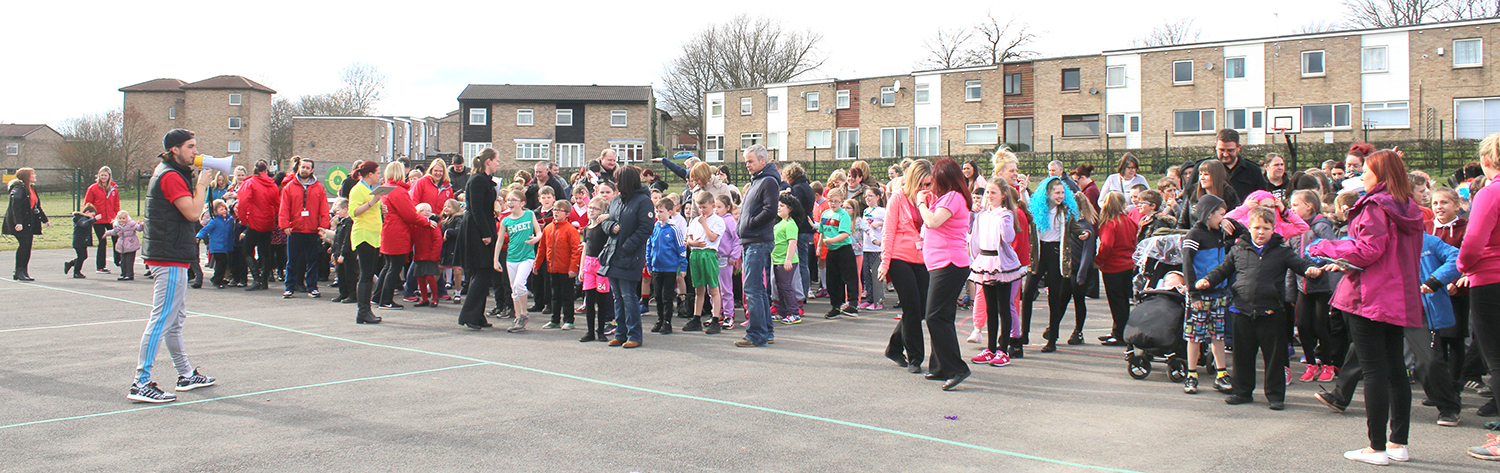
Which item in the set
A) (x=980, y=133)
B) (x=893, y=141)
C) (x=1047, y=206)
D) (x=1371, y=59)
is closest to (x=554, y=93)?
(x=893, y=141)

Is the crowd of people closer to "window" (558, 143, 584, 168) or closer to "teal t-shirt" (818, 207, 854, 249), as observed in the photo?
"teal t-shirt" (818, 207, 854, 249)

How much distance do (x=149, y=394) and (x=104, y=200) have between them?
12.9 metres

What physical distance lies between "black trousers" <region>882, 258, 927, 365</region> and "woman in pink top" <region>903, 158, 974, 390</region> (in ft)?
0.85

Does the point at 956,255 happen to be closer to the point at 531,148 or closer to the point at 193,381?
the point at 193,381

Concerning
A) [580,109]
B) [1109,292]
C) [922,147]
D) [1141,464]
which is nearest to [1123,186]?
[1109,292]

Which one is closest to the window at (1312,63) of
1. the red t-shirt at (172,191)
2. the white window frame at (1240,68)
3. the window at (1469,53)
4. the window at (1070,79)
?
the white window frame at (1240,68)

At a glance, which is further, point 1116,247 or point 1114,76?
point 1114,76

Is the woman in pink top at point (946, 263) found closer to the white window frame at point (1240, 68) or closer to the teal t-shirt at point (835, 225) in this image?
the teal t-shirt at point (835, 225)

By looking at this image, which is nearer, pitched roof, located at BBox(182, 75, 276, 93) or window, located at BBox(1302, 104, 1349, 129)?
window, located at BBox(1302, 104, 1349, 129)

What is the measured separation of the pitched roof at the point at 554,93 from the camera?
68125 mm

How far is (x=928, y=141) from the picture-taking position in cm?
5156

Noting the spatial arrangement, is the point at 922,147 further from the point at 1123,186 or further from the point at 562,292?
the point at 562,292

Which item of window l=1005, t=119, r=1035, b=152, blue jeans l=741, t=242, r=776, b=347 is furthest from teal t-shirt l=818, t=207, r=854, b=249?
window l=1005, t=119, r=1035, b=152

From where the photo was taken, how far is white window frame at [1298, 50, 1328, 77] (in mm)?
40281
